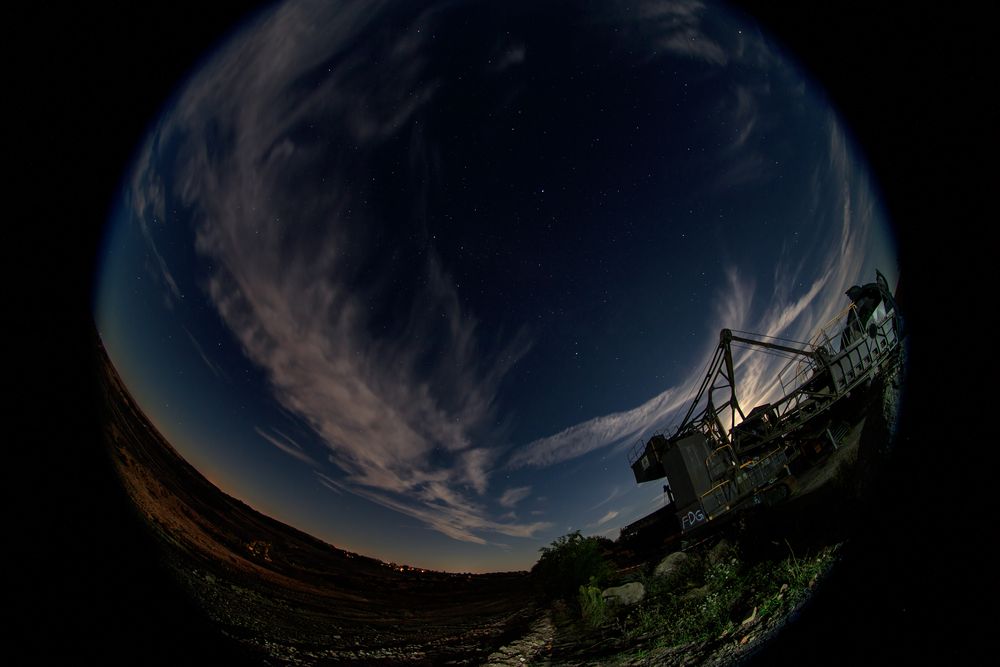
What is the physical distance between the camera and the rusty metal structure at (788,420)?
5.73m

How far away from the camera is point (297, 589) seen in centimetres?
618

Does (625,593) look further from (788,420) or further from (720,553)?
(788,420)

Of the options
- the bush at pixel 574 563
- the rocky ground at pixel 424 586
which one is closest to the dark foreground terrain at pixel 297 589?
the rocky ground at pixel 424 586

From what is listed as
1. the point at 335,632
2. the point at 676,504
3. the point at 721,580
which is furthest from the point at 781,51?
the point at 335,632

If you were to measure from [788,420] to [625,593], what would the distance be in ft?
13.6

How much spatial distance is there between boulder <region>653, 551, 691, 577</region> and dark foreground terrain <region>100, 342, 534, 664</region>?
2.30m

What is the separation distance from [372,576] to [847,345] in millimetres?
9425

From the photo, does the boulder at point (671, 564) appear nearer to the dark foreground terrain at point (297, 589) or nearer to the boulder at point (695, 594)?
the boulder at point (695, 594)

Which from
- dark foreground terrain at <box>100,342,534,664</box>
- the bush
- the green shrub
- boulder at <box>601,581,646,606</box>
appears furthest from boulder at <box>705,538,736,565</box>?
dark foreground terrain at <box>100,342,534,664</box>

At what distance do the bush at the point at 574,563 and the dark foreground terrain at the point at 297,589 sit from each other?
73 centimetres

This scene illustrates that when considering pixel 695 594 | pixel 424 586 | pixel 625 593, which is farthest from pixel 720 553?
pixel 424 586

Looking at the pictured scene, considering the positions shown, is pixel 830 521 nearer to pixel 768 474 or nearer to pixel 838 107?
pixel 768 474

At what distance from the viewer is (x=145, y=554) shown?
6309 millimetres

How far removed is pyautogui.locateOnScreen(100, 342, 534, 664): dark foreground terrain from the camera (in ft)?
19.0
